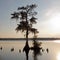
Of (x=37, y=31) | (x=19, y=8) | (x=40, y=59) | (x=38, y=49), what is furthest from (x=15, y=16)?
(x=40, y=59)

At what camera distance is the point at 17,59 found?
86.3 feet

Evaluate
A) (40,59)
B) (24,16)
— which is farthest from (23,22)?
(40,59)

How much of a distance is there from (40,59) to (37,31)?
1039 cm

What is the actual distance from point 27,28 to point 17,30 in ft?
6.04

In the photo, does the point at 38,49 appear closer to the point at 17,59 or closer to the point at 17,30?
the point at 17,30

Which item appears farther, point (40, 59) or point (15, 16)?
point (15, 16)

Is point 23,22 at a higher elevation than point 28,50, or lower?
higher

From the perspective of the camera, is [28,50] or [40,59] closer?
A: [40,59]

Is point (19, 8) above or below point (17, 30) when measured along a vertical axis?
above

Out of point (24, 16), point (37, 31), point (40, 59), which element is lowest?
point (40, 59)

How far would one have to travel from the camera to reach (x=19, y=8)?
36125 millimetres

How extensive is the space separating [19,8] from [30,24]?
3150 millimetres

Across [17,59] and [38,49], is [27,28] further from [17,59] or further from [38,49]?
[17,59]

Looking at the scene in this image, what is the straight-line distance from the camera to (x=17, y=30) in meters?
36.9
